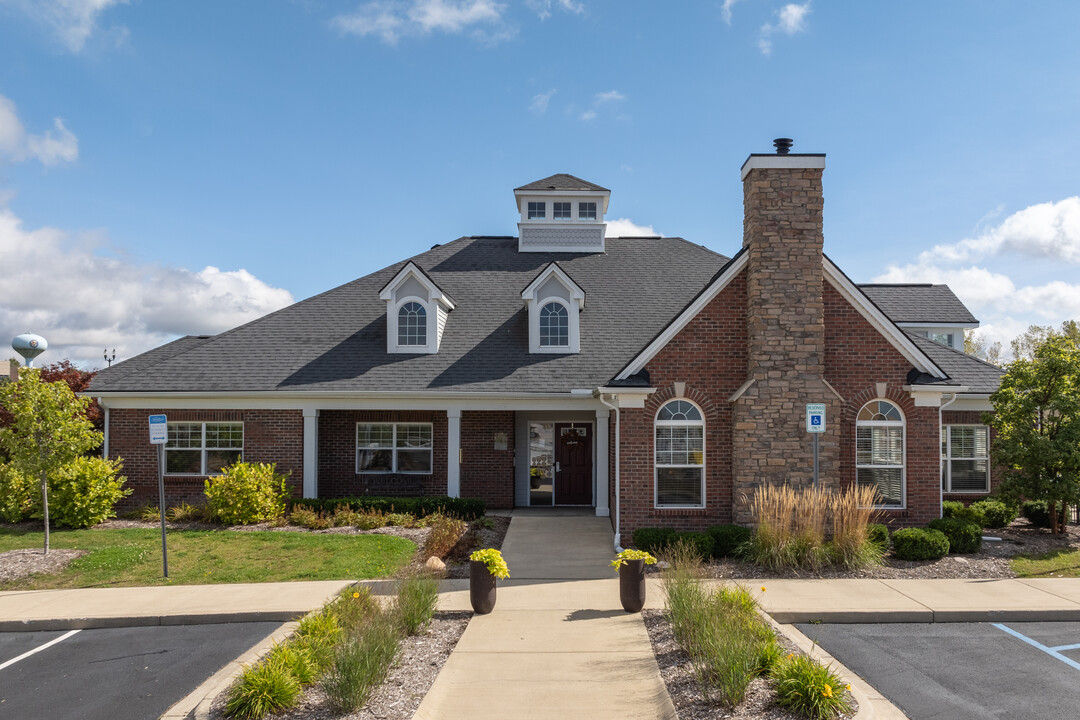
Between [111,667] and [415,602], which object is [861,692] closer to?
[415,602]

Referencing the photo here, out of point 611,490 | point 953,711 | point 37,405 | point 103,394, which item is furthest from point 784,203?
point 103,394

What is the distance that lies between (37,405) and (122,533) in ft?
10.5

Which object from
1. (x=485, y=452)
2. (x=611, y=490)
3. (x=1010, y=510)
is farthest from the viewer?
(x=485, y=452)

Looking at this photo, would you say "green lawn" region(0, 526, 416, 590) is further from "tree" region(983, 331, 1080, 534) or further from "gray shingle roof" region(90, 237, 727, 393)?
"tree" region(983, 331, 1080, 534)

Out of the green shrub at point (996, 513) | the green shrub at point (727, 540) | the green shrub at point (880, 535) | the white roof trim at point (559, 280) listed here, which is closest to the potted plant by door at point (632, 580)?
the green shrub at point (727, 540)

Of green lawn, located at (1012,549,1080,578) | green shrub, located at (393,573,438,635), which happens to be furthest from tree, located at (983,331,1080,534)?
green shrub, located at (393,573,438,635)

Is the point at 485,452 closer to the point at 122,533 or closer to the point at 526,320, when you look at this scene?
the point at 526,320

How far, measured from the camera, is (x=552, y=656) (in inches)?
293

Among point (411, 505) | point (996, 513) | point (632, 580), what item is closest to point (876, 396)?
point (996, 513)

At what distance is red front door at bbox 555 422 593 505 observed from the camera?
18594mm

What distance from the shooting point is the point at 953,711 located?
6.19 meters

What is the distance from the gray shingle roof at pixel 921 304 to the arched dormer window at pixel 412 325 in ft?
46.0

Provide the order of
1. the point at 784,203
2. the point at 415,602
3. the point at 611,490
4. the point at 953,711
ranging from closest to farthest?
1. the point at 953,711
2. the point at 415,602
3. the point at 784,203
4. the point at 611,490

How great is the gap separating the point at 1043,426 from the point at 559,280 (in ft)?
36.2
